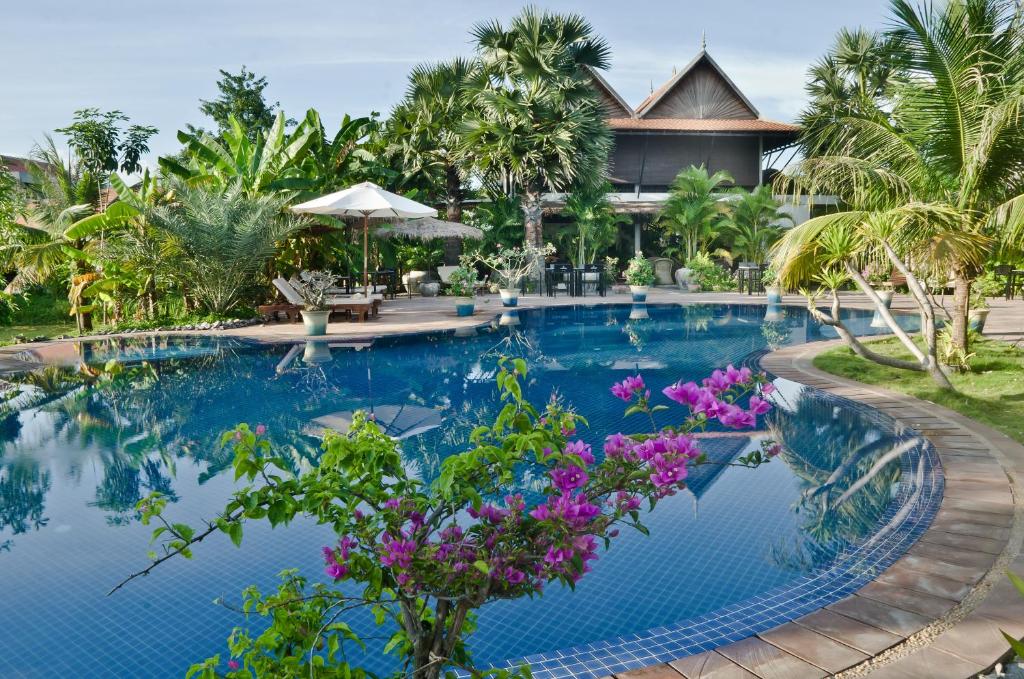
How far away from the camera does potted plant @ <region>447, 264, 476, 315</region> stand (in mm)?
17141

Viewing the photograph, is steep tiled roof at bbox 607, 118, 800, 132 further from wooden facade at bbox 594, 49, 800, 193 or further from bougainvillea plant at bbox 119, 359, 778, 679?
bougainvillea plant at bbox 119, 359, 778, 679

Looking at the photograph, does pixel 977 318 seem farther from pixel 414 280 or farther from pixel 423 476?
pixel 414 280

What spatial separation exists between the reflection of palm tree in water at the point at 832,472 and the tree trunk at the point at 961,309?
1939 mm

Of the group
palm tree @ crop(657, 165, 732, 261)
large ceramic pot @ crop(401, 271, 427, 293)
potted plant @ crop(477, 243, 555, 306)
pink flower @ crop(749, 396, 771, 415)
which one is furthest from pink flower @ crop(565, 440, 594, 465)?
palm tree @ crop(657, 165, 732, 261)

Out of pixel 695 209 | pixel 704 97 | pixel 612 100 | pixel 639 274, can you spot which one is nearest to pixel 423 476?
pixel 639 274

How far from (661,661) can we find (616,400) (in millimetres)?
5569

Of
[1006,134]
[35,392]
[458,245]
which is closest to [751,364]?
[1006,134]

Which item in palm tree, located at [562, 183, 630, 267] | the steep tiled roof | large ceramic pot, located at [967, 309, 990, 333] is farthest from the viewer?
the steep tiled roof

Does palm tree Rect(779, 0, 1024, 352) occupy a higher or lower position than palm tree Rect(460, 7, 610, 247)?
lower

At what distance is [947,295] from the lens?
21.8 metres

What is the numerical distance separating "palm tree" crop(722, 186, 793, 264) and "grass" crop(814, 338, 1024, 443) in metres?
13.4

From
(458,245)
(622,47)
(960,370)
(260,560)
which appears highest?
(622,47)

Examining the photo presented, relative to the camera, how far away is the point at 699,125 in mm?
28250

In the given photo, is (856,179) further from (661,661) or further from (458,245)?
(458,245)
